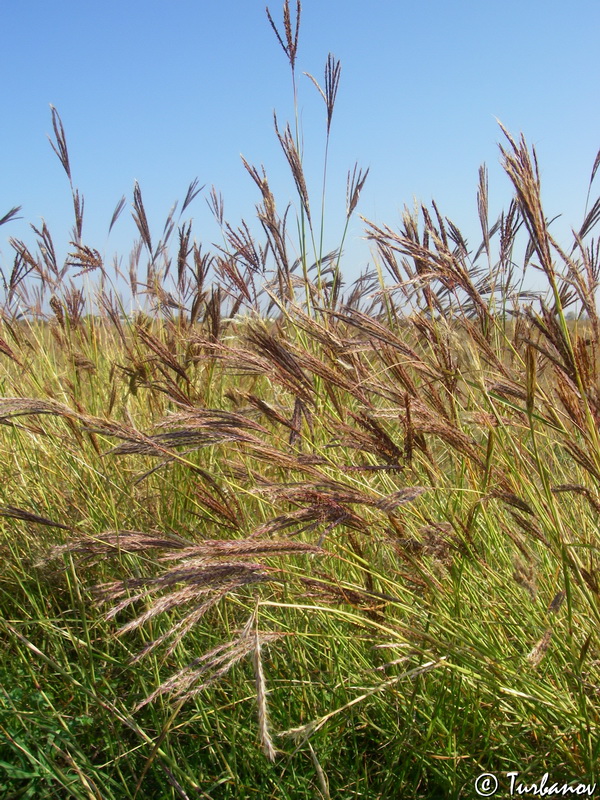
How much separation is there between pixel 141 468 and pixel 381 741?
53.1 inches

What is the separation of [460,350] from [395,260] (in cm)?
83

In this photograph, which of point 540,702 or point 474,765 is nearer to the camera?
point 540,702

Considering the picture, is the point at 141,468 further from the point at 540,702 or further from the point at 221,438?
the point at 540,702

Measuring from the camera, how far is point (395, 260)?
2182mm

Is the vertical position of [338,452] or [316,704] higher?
[338,452]

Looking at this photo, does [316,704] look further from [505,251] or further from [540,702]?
[505,251]

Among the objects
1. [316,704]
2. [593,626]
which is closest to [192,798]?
[316,704]

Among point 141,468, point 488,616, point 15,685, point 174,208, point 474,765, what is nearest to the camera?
point 474,765

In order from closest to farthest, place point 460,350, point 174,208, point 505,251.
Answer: point 460,350
point 505,251
point 174,208

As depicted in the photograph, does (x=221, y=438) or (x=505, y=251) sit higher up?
(x=505, y=251)

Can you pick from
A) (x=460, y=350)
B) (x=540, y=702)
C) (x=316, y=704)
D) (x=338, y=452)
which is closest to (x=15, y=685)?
(x=316, y=704)

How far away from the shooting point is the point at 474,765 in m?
1.32

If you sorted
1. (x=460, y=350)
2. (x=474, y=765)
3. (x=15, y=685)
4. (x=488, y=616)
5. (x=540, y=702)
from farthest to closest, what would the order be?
(x=15, y=685)
(x=488, y=616)
(x=460, y=350)
(x=474, y=765)
(x=540, y=702)

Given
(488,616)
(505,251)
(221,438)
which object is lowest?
(488,616)
